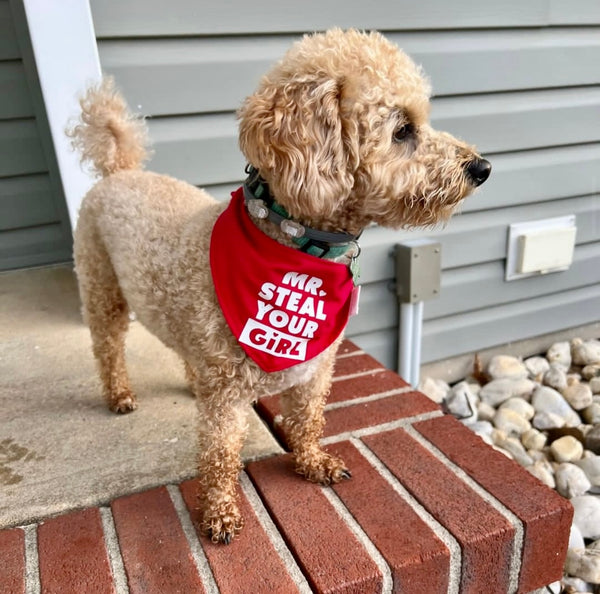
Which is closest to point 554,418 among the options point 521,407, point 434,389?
point 521,407

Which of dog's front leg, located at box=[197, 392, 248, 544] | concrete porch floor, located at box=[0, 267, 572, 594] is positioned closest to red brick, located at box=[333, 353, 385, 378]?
concrete porch floor, located at box=[0, 267, 572, 594]

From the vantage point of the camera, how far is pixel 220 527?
1.34 metres

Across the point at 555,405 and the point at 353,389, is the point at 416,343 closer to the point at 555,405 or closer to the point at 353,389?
the point at 555,405

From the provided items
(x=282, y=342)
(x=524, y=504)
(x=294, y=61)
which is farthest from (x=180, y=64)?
(x=524, y=504)

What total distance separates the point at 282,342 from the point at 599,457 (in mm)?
1827

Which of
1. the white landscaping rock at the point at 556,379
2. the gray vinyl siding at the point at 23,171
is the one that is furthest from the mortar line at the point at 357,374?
the gray vinyl siding at the point at 23,171

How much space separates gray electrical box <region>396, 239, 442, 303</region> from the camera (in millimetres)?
2648

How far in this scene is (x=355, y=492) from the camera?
1501 millimetres

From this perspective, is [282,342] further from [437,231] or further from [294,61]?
[437,231]

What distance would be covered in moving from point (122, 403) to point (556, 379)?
2.40 metres

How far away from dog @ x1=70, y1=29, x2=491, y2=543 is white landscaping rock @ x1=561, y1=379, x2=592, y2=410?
192cm

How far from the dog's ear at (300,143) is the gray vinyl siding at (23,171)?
186 cm

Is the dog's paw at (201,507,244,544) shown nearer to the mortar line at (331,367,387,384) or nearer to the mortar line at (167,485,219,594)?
the mortar line at (167,485,219,594)

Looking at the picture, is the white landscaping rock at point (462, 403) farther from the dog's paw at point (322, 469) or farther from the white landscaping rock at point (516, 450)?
the dog's paw at point (322, 469)
